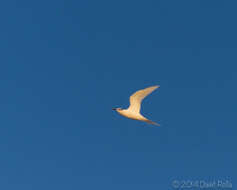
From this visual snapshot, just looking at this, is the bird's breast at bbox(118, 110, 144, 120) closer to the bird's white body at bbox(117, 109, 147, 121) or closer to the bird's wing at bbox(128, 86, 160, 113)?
the bird's white body at bbox(117, 109, 147, 121)

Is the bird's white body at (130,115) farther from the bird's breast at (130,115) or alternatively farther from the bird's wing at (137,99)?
the bird's wing at (137,99)

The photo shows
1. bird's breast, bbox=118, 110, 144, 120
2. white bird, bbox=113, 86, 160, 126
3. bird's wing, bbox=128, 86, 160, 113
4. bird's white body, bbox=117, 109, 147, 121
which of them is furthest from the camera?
bird's breast, bbox=118, 110, 144, 120

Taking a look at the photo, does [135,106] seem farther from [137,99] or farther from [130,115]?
[130,115]

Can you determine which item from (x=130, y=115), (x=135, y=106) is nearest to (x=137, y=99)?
(x=135, y=106)

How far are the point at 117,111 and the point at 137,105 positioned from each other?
10.7ft

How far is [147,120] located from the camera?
30688 millimetres

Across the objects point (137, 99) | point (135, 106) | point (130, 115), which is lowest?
point (130, 115)

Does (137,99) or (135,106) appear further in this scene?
(135,106)

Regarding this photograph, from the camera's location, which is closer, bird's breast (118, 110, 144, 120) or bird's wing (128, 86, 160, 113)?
bird's wing (128, 86, 160, 113)

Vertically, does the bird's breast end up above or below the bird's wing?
below

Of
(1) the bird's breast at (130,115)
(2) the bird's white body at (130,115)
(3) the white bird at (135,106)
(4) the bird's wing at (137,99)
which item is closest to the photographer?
(4) the bird's wing at (137,99)

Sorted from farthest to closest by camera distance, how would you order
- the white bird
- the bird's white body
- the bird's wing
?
the bird's white body
the white bird
the bird's wing

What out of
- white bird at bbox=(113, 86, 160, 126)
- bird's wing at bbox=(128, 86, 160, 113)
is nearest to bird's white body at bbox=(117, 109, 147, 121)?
white bird at bbox=(113, 86, 160, 126)

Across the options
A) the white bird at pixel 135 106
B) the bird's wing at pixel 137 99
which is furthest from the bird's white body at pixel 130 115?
the bird's wing at pixel 137 99
